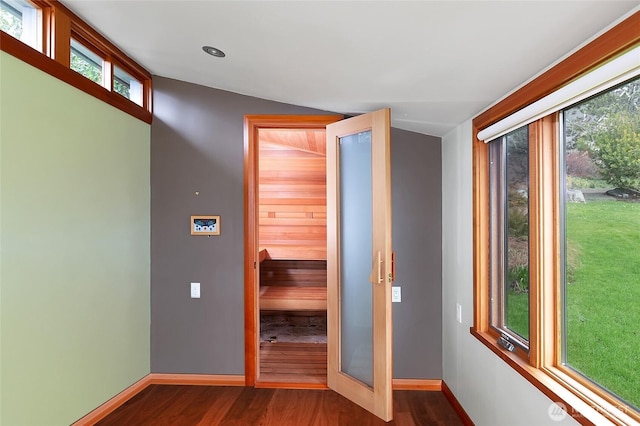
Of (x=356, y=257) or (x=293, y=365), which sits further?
(x=293, y=365)

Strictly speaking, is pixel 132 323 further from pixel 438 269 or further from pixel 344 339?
pixel 438 269

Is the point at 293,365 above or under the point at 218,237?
under

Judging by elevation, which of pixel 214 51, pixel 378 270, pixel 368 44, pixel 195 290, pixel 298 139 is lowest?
pixel 195 290

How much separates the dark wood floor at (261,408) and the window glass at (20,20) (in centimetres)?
241

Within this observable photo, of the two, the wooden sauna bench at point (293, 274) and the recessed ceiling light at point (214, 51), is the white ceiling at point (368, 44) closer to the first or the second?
the recessed ceiling light at point (214, 51)

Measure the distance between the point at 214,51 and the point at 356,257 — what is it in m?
1.71

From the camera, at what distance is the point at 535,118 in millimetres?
1516

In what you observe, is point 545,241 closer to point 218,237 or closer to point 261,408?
point 261,408

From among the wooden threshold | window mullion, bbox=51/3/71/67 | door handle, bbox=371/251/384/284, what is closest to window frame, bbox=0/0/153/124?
window mullion, bbox=51/3/71/67

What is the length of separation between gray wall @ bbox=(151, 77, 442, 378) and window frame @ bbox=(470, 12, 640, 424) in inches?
36.7

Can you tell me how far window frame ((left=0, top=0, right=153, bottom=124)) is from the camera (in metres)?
1.79

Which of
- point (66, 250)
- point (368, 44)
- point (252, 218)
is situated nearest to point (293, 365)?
point (252, 218)

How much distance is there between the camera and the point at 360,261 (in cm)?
255

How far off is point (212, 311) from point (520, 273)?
230 centimetres
